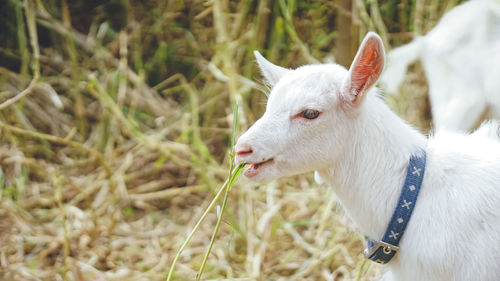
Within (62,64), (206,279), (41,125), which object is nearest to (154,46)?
(62,64)

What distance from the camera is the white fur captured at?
2121 millimetres

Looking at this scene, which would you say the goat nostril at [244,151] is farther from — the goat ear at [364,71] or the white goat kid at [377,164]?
the goat ear at [364,71]

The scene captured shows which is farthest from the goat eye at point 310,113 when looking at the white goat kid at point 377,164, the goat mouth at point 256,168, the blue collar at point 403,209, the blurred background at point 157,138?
the blurred background at point 157,138

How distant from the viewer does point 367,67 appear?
1.21 m

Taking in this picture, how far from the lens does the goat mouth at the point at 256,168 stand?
132 centimetres

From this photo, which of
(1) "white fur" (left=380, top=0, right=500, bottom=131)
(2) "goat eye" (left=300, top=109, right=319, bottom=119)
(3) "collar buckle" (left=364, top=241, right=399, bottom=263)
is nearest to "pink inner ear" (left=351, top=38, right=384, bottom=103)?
(2) "goat eye" (left=300, top=109, right=319, bottom=119)

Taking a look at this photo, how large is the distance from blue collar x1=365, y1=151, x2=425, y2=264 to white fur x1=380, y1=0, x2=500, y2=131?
0.95 meters

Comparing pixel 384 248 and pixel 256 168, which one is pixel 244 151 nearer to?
pixel 256 168

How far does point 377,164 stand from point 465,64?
3.67 feet

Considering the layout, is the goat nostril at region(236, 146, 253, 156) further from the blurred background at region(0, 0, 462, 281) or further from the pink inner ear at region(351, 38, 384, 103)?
the blurred background at region(0, 0, 462, 281)

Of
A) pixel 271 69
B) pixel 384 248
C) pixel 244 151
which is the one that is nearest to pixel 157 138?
pixel 271 69

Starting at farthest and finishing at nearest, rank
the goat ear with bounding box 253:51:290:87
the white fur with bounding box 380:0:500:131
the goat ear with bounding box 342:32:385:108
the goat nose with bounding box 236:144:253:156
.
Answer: the white fur with bounding box 380:0:500:131
the goat ear with bounding box 253:51:290:87
the goat nose with bounding box 236:144:253:156
the goat ear with bounding box 342:32:385:108

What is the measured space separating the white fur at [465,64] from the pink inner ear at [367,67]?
42.0 inches

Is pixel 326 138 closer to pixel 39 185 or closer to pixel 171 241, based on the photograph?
pixel 171 241
